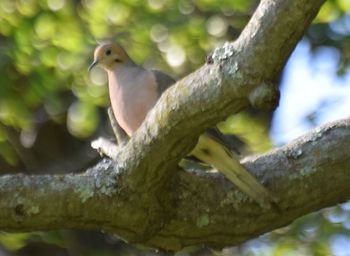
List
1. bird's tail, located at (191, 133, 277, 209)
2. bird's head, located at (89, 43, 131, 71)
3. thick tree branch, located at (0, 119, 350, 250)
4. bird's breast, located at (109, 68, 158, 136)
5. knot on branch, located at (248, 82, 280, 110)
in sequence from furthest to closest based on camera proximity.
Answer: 1. bird's head, located at (89, 43, 131, 71)
2. bird's breast, located at (109, 68, 158, 136)
3. bird's tail, located at (191, 133, 277, 209)
4. thick tree branch, located at (0, 119, 350, 250)
5. knot on branch, located at (248, 82, 280, 110)

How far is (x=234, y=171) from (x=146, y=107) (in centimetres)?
85

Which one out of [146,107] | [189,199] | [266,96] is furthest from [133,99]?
[266,96]

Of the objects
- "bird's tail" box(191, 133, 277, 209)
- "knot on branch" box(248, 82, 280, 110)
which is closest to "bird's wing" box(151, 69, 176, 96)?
"bird's tail" box(191, 133, 277, 209)

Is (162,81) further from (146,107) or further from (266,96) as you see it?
(266,96)

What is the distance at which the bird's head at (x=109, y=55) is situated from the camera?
621 cm

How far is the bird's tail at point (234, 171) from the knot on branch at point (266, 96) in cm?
103

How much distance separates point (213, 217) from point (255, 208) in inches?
6.7

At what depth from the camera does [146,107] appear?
17.9 feet

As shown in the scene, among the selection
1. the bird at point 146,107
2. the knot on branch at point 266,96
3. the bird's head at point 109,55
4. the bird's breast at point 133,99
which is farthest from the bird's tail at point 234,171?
the bird's head at point 109,55

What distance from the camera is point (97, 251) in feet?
25.3

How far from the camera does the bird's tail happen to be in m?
4.64

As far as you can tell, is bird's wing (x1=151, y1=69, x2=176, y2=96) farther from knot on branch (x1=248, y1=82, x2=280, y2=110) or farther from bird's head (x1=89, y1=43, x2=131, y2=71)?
knot on branch (x1=248, y1=82, x2=280, y2=110)

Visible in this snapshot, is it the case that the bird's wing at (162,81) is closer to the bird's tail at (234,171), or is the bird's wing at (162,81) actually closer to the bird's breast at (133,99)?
the bird's breast at (133,99)

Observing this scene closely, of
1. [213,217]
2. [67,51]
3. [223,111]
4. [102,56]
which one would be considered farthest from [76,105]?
[223,111]
